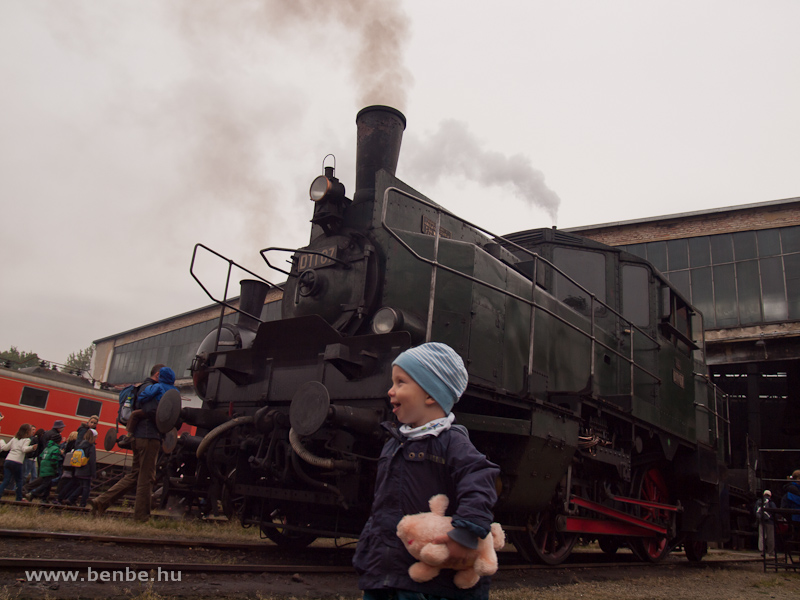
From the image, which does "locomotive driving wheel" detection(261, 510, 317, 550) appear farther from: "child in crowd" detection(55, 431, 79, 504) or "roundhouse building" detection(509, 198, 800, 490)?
"roundhouse building" detection(509, 198, 800, 490)

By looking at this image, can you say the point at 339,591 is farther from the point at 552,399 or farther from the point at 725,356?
the point at 725,356

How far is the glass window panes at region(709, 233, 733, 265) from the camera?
19406 millimetres

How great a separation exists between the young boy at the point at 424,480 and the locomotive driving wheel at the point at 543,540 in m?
4.43

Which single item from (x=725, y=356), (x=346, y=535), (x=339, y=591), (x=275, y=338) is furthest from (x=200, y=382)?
(x=725, y=356)

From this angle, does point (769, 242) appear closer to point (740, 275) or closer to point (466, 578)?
point (740, 275)

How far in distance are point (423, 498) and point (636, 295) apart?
658 centimetres

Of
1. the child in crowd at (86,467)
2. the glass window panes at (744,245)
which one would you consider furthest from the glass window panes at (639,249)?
the child in crowd at (86,467)

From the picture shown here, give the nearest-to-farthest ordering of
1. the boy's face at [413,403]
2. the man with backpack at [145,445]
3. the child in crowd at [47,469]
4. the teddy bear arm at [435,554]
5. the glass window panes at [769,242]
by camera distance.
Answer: the teddy bear arm at [435,554] → the boy's face at [413,403] → the man with backpack at [145,445] → the child in crowd at [47,469] → the glass window panes at [769,242]

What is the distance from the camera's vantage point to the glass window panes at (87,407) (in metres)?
16.0

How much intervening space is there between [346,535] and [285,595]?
3.38ft

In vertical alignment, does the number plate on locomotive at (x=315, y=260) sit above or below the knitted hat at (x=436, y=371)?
above

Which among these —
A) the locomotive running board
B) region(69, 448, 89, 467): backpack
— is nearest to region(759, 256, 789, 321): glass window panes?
the locomotive running board

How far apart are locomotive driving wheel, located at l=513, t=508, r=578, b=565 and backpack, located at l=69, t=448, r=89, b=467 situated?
676 centimetres

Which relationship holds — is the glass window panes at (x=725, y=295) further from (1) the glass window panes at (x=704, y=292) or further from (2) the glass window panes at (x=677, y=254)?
(2) the glass window panes at (x=677, y=254)
